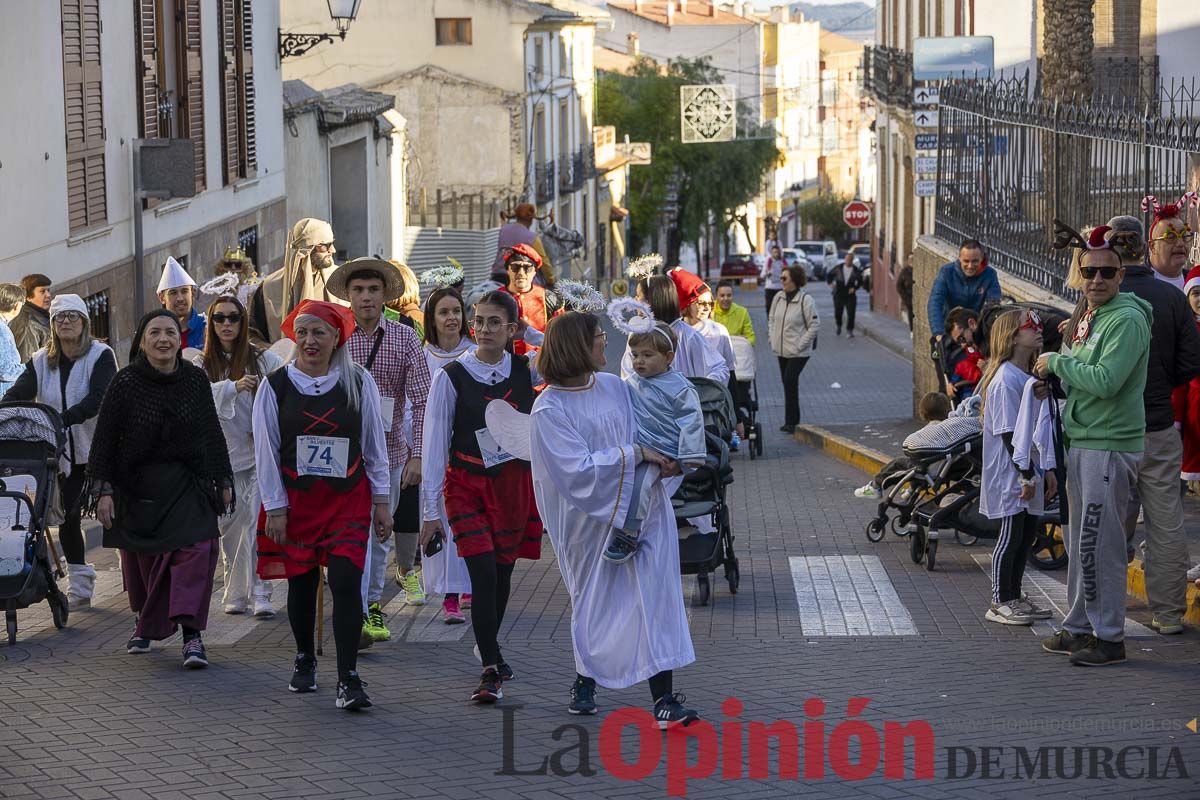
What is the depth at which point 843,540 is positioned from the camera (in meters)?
12.4

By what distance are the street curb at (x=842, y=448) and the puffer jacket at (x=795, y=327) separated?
0.90 m

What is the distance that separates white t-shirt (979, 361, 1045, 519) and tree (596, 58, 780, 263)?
201ft

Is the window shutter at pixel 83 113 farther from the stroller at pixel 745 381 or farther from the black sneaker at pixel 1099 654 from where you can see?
the black sneaker at pixel 1099 654

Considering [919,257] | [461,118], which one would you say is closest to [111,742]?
[919,257]

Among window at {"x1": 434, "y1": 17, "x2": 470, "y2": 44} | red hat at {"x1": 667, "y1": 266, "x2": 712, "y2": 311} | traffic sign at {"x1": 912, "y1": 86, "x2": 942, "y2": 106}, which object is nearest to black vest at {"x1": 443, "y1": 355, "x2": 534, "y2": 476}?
red hat at {"x1": 667, "y1": 266, "x2": 712, "y2": 311}

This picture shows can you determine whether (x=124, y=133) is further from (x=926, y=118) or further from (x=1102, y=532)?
(x=1102, y=532)

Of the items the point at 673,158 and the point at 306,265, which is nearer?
the point at 306,265

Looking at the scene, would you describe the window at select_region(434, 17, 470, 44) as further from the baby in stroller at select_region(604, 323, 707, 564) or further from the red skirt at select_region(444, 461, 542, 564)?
the red skirt at select_region(444, 461, 542, 564)

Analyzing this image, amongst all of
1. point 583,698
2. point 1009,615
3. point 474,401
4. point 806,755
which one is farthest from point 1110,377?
point 474,401

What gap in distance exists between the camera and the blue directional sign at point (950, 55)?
25.3 m

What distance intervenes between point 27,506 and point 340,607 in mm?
2345

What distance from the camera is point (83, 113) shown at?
16.7 meters

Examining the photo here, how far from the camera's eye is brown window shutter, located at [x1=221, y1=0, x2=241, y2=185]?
73.2 ft

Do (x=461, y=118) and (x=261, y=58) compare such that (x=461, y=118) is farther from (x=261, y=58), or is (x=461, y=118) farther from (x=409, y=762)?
(x=409, y=762)
